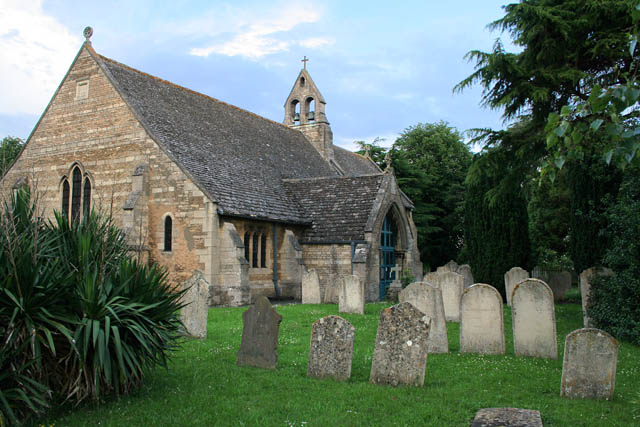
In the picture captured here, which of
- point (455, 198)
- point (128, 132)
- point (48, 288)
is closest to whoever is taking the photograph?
point (48, 288)

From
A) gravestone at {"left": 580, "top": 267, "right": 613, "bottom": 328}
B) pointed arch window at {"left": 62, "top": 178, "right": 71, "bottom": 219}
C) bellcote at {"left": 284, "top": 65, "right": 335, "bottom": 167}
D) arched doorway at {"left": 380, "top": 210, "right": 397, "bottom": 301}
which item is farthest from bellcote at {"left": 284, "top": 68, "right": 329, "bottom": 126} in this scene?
gravestone at {"left": 580, "top": 267, "right": 613, "bottom": 328}

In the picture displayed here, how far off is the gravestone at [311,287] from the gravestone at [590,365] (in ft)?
45.8

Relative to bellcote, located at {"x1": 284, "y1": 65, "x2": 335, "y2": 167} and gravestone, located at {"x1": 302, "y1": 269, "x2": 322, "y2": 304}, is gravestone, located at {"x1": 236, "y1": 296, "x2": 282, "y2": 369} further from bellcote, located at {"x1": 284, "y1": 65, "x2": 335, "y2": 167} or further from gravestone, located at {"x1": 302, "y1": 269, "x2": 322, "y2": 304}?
bellcote, located at {"x1": 284, "y1": 65, "x2": 335, "y2": 167}

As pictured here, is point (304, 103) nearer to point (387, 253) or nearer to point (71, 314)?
point (387, 253)

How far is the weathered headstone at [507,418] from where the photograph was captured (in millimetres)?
6062

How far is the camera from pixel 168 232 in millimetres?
21031

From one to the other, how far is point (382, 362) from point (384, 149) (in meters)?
44.7

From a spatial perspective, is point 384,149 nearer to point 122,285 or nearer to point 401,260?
point 401,260

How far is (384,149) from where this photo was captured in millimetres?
51719

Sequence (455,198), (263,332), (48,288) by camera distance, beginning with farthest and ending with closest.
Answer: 1. (455,198)
2. (263,332)
3. (48,288)

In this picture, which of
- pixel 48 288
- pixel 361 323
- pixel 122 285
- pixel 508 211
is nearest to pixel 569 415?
pixel 122 285

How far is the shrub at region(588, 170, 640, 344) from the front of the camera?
40.1 feet

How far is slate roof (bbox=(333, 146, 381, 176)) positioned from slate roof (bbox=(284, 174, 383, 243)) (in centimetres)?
1088

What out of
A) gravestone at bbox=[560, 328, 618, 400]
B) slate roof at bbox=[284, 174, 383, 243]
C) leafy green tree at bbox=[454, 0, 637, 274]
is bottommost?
gravestone at bbox=[560, 328, 618, 400]
